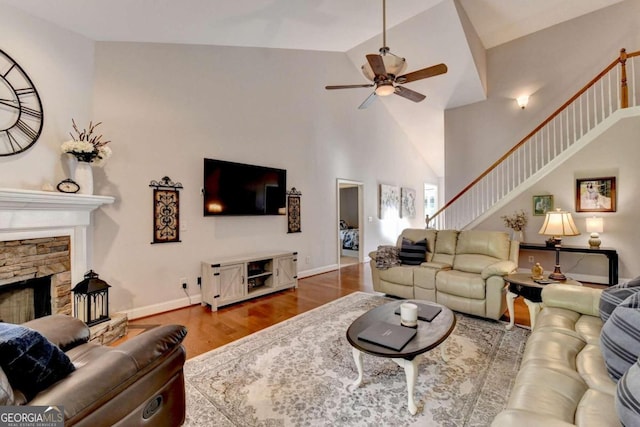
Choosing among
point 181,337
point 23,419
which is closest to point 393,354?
point 181,337

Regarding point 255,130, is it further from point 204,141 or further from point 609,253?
point 609,253

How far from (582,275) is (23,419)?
649 cm

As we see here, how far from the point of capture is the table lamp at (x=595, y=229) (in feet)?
14.2

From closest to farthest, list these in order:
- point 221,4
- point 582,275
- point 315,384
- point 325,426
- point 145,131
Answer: point 325,426 → point 315,384 → point 221,4 → point 145,131 → point 582,275

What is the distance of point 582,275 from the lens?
468cm

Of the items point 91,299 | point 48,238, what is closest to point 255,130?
point 48,238

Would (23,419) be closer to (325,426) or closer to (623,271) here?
(325,426)

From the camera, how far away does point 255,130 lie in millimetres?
4496

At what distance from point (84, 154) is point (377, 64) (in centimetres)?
292

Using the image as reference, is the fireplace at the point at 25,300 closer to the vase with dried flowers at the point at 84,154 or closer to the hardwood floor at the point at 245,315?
the hardwood floor at the point at 245,315

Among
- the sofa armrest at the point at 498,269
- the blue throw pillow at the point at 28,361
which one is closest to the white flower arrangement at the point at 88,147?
the blue throw pillow at the point at 28,361

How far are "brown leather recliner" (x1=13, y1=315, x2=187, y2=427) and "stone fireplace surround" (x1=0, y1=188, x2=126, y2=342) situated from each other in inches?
46.0

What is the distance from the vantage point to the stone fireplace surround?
7.59ft

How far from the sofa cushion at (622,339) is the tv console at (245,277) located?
3.53 metres
